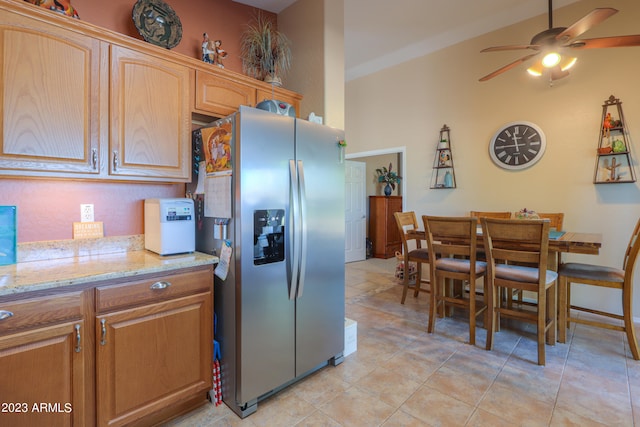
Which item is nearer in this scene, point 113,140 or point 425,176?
point 113,140

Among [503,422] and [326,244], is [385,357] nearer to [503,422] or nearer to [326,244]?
[503,422]

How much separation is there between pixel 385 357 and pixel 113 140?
2.36m

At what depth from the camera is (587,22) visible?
6.65 feet

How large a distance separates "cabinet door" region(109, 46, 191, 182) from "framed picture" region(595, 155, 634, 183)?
3.88 metres

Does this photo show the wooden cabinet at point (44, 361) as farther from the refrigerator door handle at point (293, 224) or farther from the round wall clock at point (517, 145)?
the round wall clock at point (517, 145)

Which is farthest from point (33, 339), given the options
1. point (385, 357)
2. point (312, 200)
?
point (385, 357)

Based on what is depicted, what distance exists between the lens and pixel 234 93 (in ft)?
7.21

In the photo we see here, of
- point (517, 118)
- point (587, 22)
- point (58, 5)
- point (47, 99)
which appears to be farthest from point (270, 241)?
point (517, 118)

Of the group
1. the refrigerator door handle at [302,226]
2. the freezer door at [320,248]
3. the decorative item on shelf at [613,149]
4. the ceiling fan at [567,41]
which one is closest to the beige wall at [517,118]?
the decorative item on shelf at [613,149]

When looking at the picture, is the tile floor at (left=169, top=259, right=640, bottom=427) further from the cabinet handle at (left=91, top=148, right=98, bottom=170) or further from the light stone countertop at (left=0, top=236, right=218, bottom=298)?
the cabinet handle at (left=91, top=148, right=98, bottom=170)

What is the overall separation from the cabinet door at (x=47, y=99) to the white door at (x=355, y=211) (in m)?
4.89

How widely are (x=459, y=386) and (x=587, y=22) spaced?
100 inches

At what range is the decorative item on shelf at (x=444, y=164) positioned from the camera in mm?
4134

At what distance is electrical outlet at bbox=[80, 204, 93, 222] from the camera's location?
6.13 ft
